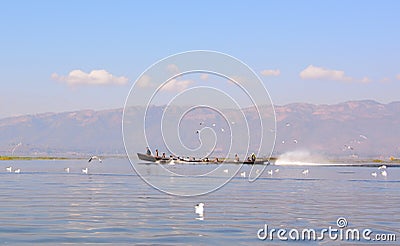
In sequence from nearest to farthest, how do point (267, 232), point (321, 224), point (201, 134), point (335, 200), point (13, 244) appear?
point (13, 244), point (267, 232), point (321, 224), point (335, 200), point (201, 134)

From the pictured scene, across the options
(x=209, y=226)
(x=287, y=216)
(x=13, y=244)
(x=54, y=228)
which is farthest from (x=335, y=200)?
(x=13, y=244)

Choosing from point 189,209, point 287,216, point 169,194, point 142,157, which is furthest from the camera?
point 142,157

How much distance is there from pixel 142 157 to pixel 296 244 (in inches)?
5356

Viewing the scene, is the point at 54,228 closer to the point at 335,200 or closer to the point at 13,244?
the point at 13,244

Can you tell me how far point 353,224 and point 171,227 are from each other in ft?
33.3

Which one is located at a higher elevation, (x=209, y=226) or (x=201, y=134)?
(x=201, y=134)

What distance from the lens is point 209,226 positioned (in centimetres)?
3656

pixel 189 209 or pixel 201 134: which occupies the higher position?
pixel 201 134

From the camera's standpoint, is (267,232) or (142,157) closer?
(267,232)

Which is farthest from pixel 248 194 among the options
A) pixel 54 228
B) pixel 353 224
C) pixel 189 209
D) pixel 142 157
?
pixel 142 157

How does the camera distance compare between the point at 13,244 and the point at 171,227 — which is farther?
the point at 171,227

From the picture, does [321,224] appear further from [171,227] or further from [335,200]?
[335,200]

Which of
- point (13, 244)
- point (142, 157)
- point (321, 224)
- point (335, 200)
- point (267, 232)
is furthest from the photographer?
point (142, 157)

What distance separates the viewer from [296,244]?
31578 millimetres
